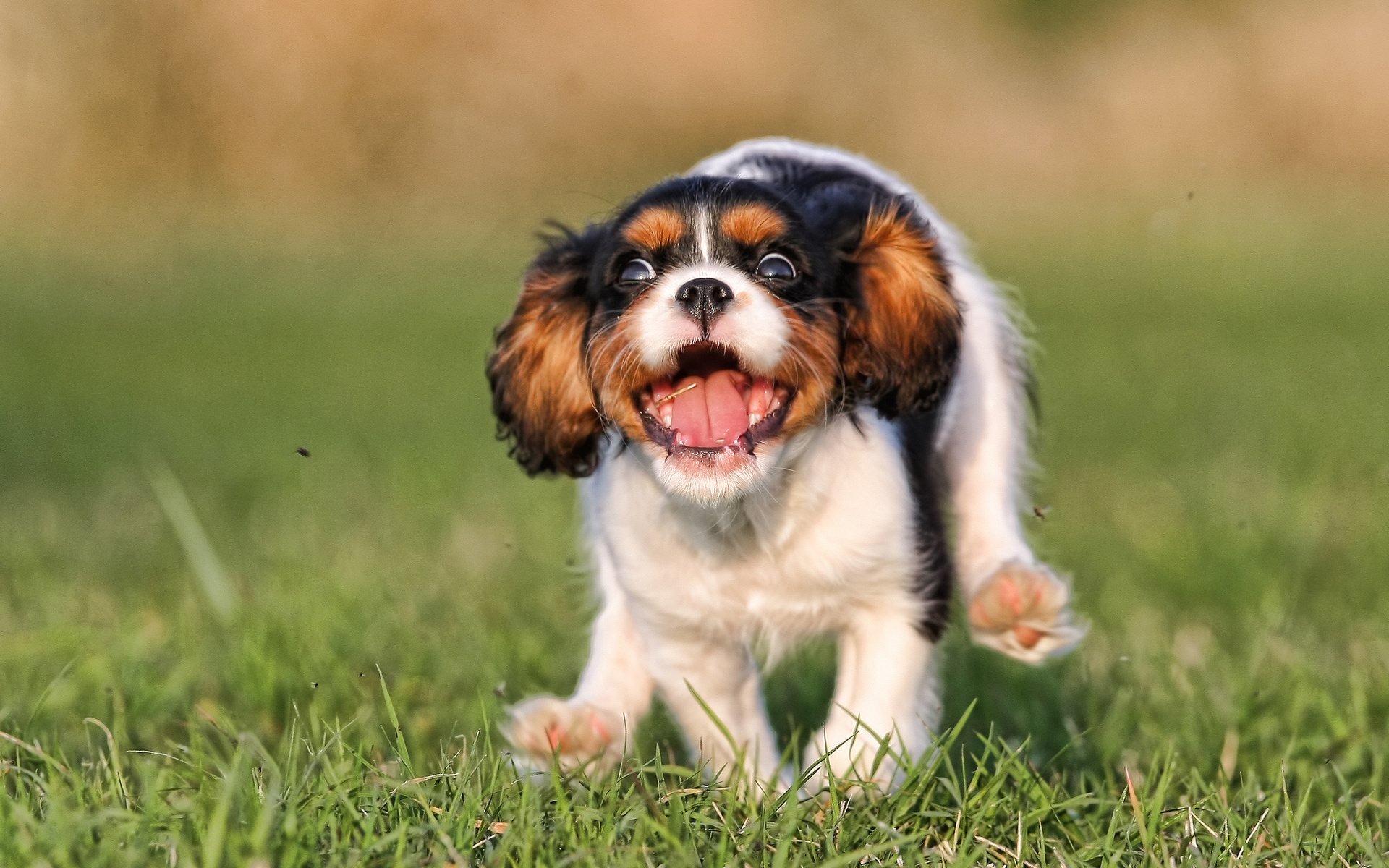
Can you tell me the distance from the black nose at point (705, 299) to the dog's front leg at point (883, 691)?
688 millimetres

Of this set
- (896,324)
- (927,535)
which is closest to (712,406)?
(896,324)

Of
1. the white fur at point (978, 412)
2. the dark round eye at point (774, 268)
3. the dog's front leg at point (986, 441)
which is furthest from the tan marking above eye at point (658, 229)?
the dog's front leg at point (986, 441)

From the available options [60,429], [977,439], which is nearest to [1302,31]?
[60,429]

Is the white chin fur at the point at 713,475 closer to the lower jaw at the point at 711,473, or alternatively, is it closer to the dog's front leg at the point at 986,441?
the lower jaw at the point at 711,473

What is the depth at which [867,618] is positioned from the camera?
297 cm

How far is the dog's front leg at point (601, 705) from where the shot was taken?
288 cm

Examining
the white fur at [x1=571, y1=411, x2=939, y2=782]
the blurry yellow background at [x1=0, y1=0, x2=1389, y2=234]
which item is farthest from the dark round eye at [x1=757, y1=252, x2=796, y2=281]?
the blurry yellow background at [x1=0, y1=0, x2=1389, y2=234]

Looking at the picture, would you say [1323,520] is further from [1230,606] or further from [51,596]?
[51,596]

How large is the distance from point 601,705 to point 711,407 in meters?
0.76

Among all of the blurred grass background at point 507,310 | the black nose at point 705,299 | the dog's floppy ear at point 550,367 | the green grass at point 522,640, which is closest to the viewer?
the green grass at point 522,640

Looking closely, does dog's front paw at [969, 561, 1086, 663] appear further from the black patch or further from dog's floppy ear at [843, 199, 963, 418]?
dog's floppy ear at [843, 199, 963, 418]

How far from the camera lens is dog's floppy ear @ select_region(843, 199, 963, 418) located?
2.86 meters

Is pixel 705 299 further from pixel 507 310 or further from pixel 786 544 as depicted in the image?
pixel 507 310

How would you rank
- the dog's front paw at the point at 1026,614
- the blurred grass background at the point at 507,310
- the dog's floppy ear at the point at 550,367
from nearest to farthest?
the dog's front paw at the point at 1026,614, the dog's floppy ear at the point at 550,367, the blurred grass background at the point at 507,310
